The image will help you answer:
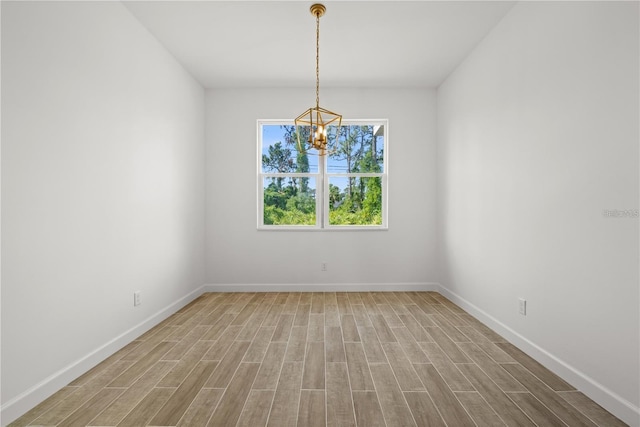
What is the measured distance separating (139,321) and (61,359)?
892 millimetres

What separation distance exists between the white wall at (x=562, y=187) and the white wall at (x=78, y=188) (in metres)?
3.25

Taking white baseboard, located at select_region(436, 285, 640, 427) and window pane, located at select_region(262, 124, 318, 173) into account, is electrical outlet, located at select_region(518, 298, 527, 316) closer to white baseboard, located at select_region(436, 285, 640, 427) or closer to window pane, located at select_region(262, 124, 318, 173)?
white baseboard, located at select_region(436, 285, 640, 427)

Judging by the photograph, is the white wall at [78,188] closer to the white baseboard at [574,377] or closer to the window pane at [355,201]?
the window pane at [355,201]

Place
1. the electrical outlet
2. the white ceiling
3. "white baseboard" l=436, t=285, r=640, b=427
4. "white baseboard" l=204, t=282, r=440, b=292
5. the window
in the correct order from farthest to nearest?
the window → "white baseboard" l=204, t=282, r=440, b=292 → the white ceiling → the electrical outlet → "white baseboard" l=436, t=285, r=640, b=427

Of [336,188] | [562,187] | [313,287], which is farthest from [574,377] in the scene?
[336,188]

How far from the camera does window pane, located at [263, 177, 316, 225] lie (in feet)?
15.6

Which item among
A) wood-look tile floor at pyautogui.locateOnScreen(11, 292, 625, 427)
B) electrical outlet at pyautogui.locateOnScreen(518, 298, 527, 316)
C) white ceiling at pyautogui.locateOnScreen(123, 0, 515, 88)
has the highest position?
white ceiling at pyautogui.locateOnScreen(123, 0, 515, 88)

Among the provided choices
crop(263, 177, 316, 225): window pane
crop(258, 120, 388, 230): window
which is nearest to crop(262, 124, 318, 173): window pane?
crop(258, 120, 388, 230): window

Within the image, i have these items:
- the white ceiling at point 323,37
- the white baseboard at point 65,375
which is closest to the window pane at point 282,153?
the white ceiling at point 323,37

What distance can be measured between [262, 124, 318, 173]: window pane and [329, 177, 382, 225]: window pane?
1.46ft

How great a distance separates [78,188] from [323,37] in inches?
99.3

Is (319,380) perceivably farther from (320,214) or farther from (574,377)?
(320,214)

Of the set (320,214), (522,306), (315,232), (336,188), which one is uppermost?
(336,188)

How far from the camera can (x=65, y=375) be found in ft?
6.90
